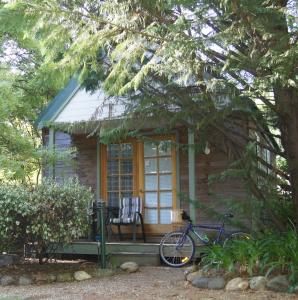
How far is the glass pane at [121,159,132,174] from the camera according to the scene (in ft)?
36.0

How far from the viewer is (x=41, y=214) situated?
792cm

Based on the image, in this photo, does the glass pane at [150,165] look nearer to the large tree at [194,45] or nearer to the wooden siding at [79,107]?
the wooden siding at [79,107]

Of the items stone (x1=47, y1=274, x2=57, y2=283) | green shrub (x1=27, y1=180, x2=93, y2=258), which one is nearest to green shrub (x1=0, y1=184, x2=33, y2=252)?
green shrub (x1=27, y1=180, x2=93, y2=258)

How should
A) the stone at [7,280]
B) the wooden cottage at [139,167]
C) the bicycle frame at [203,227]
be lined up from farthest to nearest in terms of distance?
the wooden cottage at [139,167]
the bicycle frame at [203,227]
the stone at [7,280]

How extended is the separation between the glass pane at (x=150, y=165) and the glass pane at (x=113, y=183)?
74cm

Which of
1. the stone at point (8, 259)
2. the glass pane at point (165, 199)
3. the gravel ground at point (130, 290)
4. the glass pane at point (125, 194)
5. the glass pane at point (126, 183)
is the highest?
the glass pane at point (126, 183)

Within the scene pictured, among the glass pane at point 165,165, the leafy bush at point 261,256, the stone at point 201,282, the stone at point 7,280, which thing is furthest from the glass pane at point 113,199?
the stone at point 201,282

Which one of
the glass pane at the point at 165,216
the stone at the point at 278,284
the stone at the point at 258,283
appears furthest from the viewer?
the glass pane at the point at 165,216

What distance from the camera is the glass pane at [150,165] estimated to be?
10680 millimetres

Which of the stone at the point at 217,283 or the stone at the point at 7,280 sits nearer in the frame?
the stone at the point at 217,283

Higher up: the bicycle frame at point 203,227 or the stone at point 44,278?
the bicycle frame at point 203,227

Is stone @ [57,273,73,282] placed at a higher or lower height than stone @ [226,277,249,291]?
lower

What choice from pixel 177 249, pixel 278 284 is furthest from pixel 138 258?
pixel 278 284

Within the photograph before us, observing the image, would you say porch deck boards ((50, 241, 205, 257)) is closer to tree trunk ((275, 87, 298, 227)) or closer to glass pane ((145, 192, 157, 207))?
glass pane ((145, 192, 157, 207))
